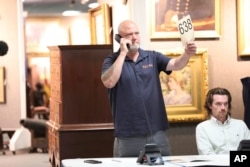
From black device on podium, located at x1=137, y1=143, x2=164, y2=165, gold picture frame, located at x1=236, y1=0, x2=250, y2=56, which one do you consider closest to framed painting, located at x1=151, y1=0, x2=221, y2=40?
gold picture frame, located at x1=236, y1=0, x2=250, y2=56

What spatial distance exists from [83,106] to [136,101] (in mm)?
2046

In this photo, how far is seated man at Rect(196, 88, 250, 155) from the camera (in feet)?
13.0

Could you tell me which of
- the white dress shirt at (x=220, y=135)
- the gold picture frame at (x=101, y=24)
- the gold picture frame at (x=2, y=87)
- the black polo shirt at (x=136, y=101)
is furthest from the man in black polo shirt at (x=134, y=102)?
the gold picture frame at (x=2, y=87)

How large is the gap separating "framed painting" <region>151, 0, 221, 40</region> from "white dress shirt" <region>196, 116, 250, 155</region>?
2.97ft

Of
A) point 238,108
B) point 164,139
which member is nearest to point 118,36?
point 164,139

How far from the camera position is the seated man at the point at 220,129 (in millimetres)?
3969

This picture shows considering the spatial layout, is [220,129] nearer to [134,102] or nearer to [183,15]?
[134,102]

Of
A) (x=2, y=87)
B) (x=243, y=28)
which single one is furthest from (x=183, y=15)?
(x=2, y=87)

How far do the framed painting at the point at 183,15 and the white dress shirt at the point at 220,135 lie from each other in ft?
2.97

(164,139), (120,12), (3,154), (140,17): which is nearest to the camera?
(164,139)

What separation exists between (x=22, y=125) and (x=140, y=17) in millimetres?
5341

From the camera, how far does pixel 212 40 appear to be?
4660 mm

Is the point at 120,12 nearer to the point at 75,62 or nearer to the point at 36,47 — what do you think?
the point at 75,62

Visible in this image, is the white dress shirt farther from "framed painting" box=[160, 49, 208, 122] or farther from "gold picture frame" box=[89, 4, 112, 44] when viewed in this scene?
"gold picture frame" box=[89, 4, 112, 44]
